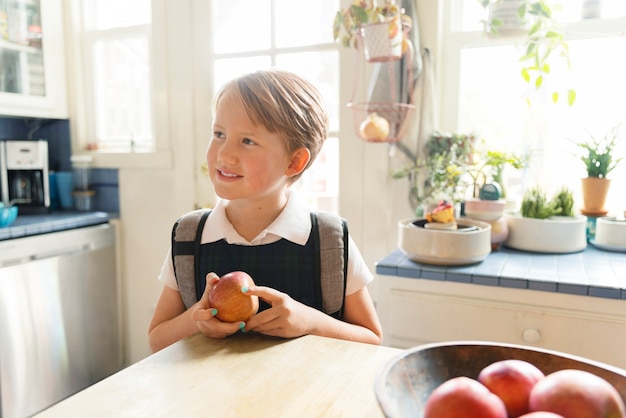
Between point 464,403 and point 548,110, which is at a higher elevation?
point 548,110

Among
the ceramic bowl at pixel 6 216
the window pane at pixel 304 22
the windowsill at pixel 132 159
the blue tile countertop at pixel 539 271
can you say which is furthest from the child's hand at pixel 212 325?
the windowsill at pixel 132 159

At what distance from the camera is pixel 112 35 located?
2.46 meters

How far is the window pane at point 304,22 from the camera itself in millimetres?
1998

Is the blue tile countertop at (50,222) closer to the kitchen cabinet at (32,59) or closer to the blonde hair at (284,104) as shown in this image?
the kitchen cabinet at (32,59)

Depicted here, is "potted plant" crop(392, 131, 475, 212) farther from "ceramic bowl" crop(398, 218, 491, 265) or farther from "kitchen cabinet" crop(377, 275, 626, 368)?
"kitchen cabinet" crop(377, 275, 626, 368)

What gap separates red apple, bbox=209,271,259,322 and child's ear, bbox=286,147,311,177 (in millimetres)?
260

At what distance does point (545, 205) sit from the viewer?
5.42 feet

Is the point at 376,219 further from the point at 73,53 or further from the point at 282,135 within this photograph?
the point at 73,53

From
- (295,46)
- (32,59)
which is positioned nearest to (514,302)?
(295,46)

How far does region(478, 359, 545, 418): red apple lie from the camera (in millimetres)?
434

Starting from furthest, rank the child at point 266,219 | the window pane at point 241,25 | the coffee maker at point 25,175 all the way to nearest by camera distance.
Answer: the coffee maker at point 25,175
the window pane at point 241,25
the child at point 266,219

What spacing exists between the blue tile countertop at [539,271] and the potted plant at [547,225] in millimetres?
32

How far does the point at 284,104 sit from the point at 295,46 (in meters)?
1.29

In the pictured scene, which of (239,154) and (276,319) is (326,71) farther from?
(276,319)
